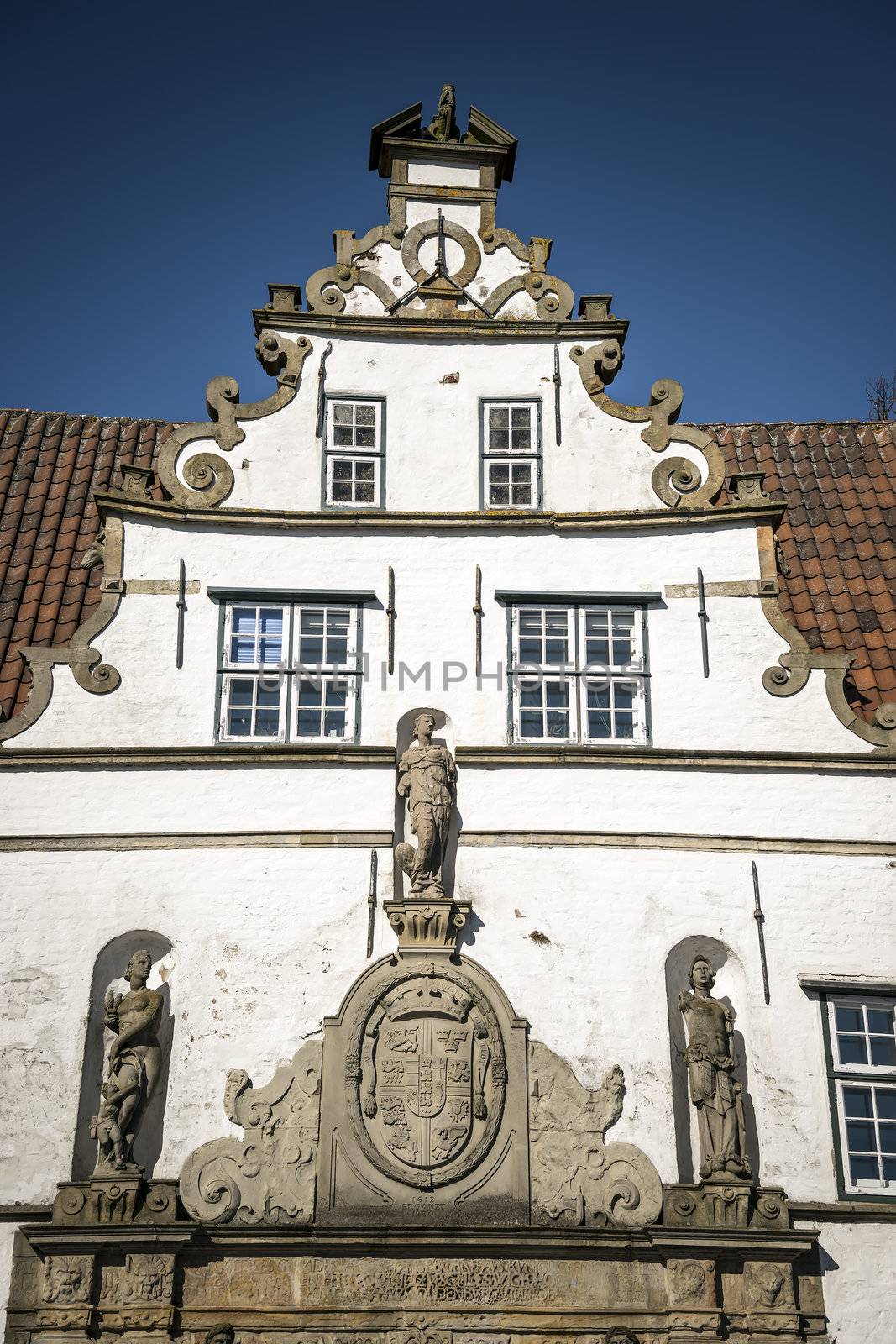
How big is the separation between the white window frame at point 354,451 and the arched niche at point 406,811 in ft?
6.38

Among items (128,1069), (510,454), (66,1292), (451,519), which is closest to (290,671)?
(451,519)

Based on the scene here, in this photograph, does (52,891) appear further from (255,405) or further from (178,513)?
(255,405)

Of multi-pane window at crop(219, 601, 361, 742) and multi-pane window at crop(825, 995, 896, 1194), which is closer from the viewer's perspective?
multi-pane window at crop(825, 995, 896, 1194)

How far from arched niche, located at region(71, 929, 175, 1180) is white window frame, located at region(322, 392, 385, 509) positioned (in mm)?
3931

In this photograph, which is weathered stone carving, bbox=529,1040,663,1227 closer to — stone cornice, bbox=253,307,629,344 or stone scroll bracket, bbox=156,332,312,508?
stone scroll bracket, bbox=156,332,312,508

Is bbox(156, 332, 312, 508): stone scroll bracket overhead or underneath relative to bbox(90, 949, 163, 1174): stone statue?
overhead

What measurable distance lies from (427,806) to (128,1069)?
2.83 meters

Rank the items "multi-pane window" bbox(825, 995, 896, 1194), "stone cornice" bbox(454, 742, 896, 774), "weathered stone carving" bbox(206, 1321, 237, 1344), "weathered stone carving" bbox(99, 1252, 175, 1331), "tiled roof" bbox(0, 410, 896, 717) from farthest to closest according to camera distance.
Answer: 1. "tiled roof" bbox(0, 410, 896, 717)
2. "stone cornice" bbox(454, 742, 896, 774)
3. "multi-pane window" bbox(825, 995, 896, 1194)
4. "weathered stone carving" bbox(99, 1252, 175, 1331)
5. "weathered stone carving" bbox(206, 1321, 237, 1344)

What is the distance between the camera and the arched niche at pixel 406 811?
1340 cm

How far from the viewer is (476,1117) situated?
41.6 ft

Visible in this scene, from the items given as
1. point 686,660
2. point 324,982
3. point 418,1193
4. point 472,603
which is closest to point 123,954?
point 324,982

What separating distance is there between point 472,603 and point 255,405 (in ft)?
8.33

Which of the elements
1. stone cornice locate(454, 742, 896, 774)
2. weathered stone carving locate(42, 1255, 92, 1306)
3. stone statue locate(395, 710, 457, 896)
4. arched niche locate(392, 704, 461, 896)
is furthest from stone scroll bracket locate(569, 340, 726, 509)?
weathered stone carving locate(42, 1255, 92, 1306)

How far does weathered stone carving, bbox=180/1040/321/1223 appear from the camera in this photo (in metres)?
12.4
